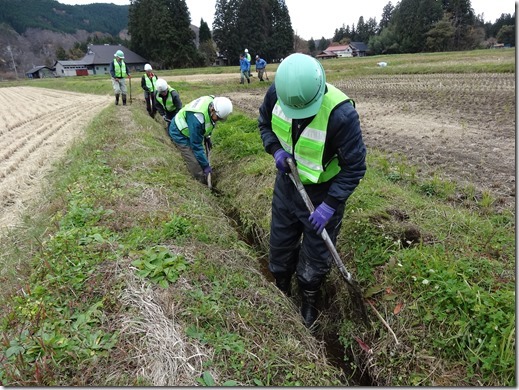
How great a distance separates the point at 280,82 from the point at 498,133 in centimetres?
668

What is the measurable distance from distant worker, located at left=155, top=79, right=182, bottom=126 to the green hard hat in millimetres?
5733

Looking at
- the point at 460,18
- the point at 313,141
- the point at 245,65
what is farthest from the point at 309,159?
the point at 460,18

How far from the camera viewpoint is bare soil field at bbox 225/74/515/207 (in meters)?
5.00

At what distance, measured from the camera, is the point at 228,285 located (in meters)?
2.70

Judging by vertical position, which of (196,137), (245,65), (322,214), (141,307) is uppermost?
(245,65)

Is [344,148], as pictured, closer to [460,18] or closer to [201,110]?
[201,110]

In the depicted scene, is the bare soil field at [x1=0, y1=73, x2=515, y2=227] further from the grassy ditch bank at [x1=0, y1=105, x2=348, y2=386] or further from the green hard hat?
the green hard hat

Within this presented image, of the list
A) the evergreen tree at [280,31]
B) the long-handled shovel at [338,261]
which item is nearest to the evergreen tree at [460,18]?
the evergreen tree at [280,31]

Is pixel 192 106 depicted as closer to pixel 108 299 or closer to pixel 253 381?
pixel 108 299

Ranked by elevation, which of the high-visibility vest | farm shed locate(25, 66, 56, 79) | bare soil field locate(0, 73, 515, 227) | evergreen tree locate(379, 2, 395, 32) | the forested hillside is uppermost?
the forested hillside

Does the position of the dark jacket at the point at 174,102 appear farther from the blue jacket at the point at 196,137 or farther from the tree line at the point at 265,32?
the tree line at the point at 265,32

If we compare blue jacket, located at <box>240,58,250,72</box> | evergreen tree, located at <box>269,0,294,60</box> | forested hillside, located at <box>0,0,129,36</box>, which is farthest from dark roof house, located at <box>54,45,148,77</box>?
forested hillside, located at <box>0,0,129,36</box>

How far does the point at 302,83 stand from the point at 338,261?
1.40 metres

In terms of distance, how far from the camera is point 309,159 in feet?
8.14
